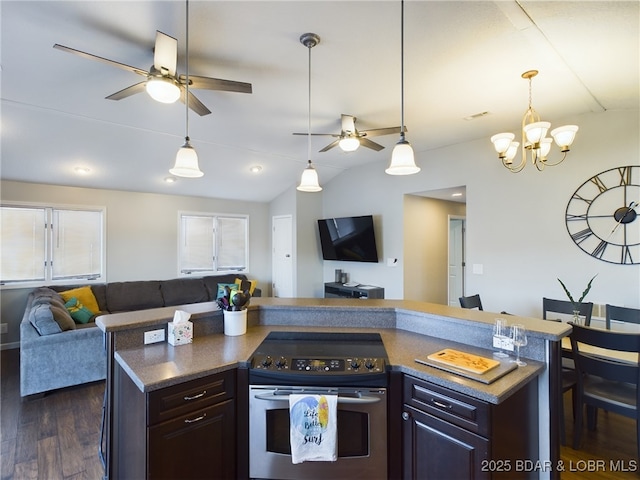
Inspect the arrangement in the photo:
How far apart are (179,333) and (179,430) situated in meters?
0.61

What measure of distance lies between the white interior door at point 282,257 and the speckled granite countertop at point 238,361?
13.0ft

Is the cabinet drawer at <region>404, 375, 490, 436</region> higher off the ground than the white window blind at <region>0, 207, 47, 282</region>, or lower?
lower

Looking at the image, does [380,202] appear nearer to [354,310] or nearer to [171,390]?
[354,310]

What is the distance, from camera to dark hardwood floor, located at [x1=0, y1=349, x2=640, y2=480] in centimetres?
216

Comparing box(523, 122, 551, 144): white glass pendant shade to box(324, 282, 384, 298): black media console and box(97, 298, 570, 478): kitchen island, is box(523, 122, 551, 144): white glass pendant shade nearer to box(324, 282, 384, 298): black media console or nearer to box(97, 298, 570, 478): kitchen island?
box(97, 298, 570, 478): kitchen island

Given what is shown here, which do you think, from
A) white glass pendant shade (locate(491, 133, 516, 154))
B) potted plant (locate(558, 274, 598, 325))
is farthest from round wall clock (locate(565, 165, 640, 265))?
white glass pendant shade (locate(491, 133, 516, 154))

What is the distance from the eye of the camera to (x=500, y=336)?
180cm

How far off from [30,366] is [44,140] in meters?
2.46

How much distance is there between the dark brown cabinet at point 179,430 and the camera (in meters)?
1.46

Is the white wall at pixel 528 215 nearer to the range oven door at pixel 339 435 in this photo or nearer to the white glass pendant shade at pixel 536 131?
the white glass pendant shade at pixel 536 131

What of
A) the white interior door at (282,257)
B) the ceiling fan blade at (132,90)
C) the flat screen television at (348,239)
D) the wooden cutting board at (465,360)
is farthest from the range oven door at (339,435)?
the white interior door at (282,257)

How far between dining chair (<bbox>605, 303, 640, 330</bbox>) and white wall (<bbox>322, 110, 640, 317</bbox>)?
361 millimetres

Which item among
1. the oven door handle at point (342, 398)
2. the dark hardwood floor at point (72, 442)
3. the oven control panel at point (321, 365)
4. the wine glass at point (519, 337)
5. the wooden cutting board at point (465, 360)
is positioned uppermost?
the wine glass at point (519, 337)

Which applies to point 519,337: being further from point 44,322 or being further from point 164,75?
point 44,322
